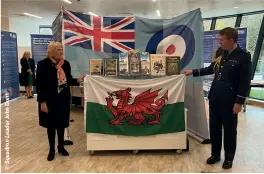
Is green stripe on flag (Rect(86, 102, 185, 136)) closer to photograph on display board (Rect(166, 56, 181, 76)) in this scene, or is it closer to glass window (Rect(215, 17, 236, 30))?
photograph on display board (Rect(166, 56, 181, 76))

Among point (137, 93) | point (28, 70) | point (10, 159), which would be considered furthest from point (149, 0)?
point (10, 159)

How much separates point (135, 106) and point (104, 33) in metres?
1.57

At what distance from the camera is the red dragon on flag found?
3.26m

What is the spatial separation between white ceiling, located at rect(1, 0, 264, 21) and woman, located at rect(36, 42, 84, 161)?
4.94 metres

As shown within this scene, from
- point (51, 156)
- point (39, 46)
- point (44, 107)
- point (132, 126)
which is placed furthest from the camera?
point (39, 46)

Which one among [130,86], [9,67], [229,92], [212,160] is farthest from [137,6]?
[212,160]

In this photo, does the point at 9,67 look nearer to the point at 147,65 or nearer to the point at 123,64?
the point at 123,64

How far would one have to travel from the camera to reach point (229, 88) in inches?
109

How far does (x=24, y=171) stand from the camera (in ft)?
9.41

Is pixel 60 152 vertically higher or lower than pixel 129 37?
lower

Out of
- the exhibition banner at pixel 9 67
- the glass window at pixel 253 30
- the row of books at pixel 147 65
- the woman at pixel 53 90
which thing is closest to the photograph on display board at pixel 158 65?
the row of books at pixel 147 65

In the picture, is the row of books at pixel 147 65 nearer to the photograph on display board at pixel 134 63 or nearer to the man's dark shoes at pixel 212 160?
the photograph on display board at pixel 134 63

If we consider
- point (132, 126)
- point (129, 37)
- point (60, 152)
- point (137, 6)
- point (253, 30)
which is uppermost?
point (137, 6)

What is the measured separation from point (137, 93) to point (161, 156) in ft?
2.68
